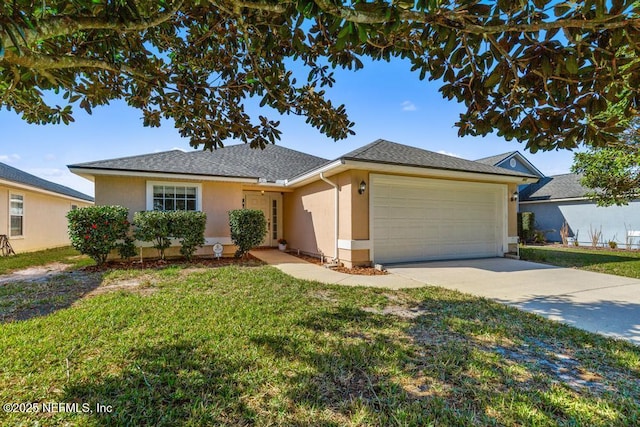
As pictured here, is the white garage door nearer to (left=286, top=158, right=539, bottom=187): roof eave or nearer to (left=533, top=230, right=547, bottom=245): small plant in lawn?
(left=286, top=158, right=539, bottom=187): roof eave

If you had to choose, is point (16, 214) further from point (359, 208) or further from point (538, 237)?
point (538, 237)

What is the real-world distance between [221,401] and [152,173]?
345 inches

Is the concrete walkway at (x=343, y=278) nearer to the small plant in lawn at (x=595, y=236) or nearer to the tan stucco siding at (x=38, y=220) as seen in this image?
the tan stucco siding at (x=38, y=220)

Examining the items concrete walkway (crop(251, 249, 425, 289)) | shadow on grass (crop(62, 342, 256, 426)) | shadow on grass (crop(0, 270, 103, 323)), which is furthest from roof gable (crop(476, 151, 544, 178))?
shadow on grass (crop(0, 270, 103, 323))

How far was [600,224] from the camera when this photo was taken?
604 inches

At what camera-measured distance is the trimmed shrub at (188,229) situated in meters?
8.84

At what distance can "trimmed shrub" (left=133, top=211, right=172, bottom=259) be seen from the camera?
8523mm

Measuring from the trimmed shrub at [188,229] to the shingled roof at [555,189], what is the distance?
19.1 metres

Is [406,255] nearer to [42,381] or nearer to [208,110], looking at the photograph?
[208,110]

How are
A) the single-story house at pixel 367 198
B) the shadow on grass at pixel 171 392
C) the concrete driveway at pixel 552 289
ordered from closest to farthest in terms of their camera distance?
the shadow on grass at pixel 171 392, the concrete driveway at pixel 552 289, the single-story house at pixel 367 198

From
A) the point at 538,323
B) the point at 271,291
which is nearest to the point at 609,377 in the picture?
the point at 538,323

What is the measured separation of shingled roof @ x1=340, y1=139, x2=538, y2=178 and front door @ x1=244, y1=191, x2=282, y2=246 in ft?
17.6

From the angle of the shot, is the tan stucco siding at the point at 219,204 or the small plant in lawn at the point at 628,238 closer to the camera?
the tan stucco siding at the point at 219,204

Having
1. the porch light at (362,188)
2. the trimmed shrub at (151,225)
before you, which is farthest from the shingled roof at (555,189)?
the trimmed shrub at (151,225)
